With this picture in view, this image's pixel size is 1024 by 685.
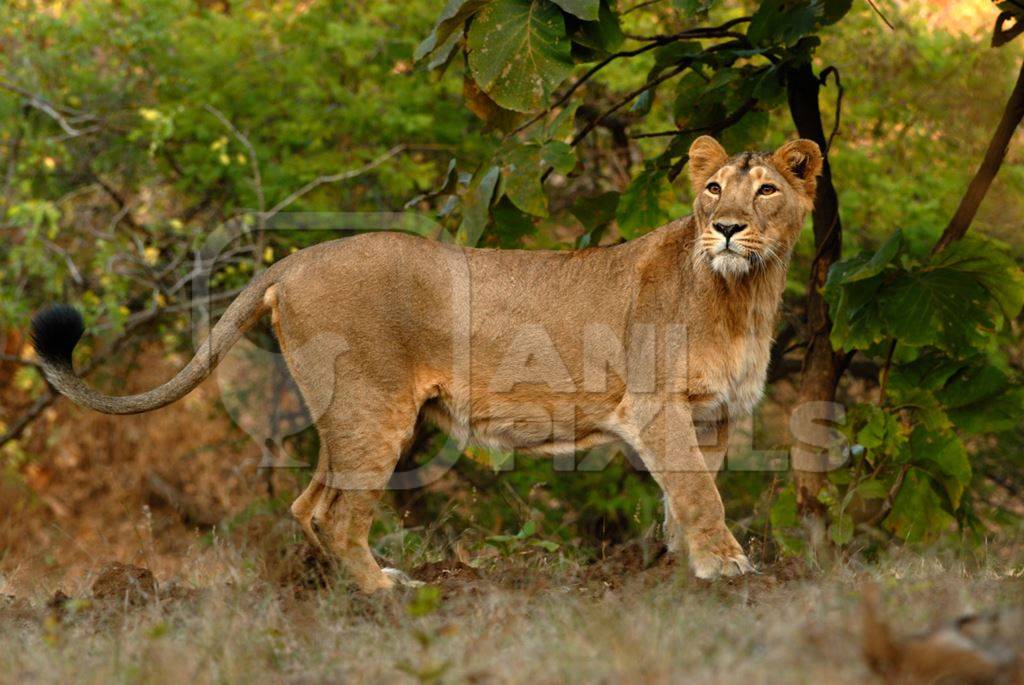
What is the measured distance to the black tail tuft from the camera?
5.10 metres

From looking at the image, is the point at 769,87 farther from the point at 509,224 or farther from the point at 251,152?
the point at 251,152

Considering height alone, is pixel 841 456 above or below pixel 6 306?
above

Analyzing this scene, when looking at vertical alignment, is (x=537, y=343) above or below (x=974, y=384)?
above

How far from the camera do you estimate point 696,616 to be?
4.02 m

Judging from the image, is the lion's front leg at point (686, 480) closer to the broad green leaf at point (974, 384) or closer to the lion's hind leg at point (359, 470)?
the lion's hind leg at point (359, 470)

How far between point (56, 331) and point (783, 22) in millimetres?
3644

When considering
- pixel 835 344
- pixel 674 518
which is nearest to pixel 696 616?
pixel 674 518

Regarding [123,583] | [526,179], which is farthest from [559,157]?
[123,583]

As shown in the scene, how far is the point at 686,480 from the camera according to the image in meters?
5.56

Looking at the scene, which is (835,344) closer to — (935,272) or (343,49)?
(935,272)

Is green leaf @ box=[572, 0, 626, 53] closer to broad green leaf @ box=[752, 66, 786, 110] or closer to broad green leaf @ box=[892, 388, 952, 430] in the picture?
broad green leaf @ box=[752, 66, 786, 110]

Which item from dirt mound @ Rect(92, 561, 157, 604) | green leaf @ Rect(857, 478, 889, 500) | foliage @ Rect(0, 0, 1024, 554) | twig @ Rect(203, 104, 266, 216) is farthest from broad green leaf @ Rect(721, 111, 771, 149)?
twig @ Rect(203, 104, 266, 216)

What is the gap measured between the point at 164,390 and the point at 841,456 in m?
3.58

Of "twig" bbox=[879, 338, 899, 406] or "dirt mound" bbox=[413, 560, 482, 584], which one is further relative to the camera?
"twig" bbox=[879, 338, 899, 406]
